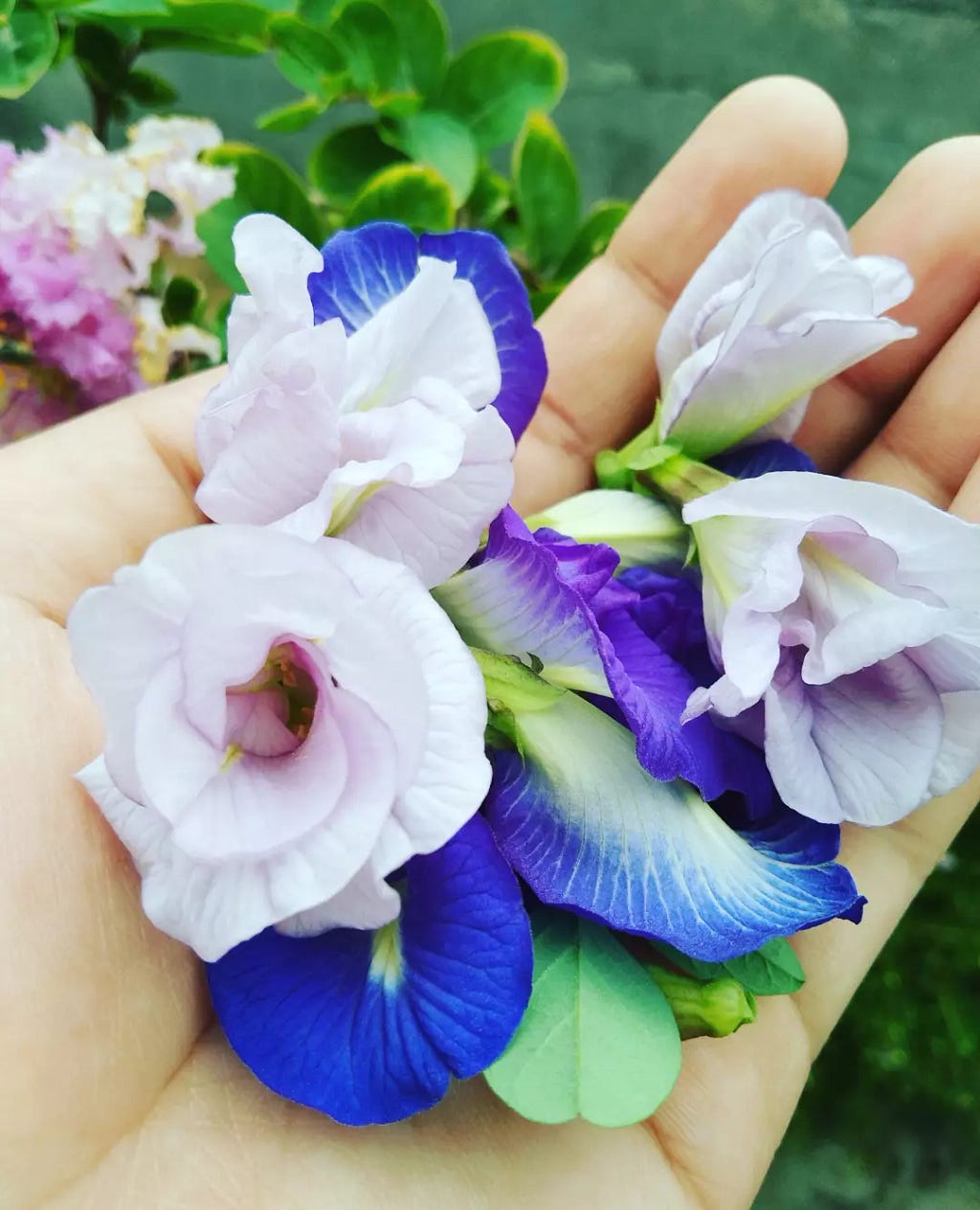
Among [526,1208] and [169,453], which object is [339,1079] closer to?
[526,1208]

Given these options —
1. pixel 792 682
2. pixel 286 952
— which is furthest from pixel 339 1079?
pixel 792 682

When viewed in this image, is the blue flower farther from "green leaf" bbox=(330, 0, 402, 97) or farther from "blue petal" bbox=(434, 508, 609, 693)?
"green leaf" bbox=(330, 0, 402, 97)

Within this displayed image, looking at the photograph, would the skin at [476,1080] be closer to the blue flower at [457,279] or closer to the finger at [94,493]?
the finger at [94,493]

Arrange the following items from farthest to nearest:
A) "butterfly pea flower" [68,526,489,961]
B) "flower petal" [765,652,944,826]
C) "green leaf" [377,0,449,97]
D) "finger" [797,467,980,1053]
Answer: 1. "green leaf" [377,0,449,97]
2. "finger" [797,467,980,1053]
3. "flower petal" [765,652,944,826]
4. "butterfly pea flower" [68,526,489,961]

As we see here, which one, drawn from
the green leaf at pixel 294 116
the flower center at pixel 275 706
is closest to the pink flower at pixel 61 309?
the green leaf at pixel 294 116

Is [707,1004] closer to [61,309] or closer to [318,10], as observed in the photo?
[61,309]

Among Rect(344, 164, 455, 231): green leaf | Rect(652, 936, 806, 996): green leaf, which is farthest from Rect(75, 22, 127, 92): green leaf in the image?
Rect(652, 936, 806, 996): green leaf

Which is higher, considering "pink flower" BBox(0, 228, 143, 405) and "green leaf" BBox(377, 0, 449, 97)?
"green leaf" BBox(377, 0, 449, 97)
